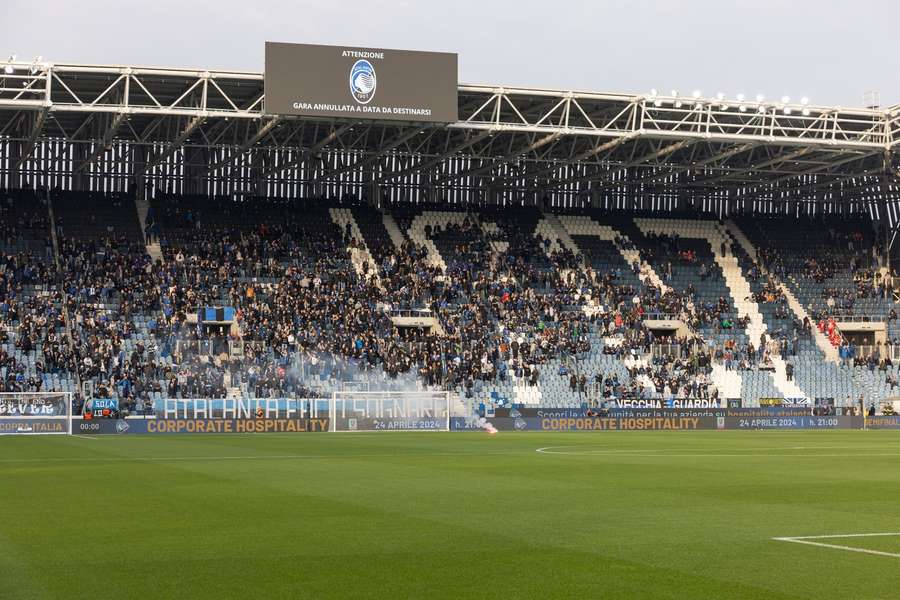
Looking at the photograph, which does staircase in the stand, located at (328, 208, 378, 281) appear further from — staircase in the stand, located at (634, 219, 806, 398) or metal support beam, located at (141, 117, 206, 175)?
staircase in the stand, located at (634, 219, 806, 398)

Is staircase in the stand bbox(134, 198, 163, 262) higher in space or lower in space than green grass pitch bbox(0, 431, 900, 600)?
higher

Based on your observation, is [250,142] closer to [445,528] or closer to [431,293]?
[431,293]

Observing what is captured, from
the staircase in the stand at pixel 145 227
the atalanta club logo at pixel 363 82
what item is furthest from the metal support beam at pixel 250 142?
the staircase in the stand at pixel 145 227

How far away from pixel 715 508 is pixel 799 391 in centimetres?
4789

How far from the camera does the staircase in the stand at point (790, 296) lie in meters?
65.8

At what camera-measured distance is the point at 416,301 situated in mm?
62469

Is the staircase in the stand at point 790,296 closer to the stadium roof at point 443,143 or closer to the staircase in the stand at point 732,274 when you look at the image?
the staircase in the stand at point 732,274

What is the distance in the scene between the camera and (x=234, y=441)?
131 ft

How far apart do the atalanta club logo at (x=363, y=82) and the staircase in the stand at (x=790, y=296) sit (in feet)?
94.0

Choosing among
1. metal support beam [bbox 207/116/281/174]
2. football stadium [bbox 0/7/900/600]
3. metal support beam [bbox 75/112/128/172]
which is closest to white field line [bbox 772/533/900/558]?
football stadium [bbox 0/7/900/600]

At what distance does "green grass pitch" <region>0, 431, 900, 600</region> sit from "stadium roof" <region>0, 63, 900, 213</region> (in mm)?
30261

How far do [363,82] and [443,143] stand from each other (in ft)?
40.3

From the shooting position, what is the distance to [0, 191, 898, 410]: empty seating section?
53.5 meters

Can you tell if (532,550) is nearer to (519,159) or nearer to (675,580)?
(675,580)
